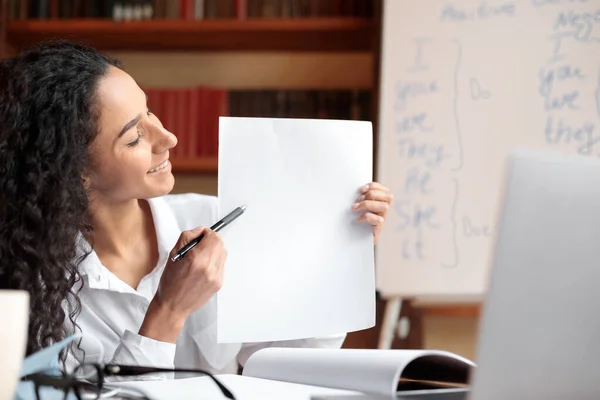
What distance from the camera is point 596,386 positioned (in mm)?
561

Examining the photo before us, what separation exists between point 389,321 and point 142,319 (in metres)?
0.89

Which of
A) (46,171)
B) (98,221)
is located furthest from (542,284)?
(98,221)

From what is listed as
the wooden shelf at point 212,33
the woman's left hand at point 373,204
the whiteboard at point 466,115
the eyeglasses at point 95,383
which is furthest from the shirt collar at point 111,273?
the wooden shelf at point 212,33

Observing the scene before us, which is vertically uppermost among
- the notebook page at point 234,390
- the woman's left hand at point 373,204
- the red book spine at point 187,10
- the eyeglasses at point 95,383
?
the red book spine at point 187,10

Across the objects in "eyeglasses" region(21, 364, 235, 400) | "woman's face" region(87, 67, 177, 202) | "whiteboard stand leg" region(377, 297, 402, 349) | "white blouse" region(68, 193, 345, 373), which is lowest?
"whiteboard stand leg" region(377, 297, 402, 349)

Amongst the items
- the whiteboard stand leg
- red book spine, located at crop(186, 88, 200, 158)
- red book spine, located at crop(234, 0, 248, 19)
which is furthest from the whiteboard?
red book spine, located at crop(186, 88, 200, 158)

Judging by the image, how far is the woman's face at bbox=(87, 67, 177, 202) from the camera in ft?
3.84

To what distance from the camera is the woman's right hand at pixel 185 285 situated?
1.05 metres

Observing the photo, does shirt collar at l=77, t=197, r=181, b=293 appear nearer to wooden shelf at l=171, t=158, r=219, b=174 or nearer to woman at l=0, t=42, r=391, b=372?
woman at l=0, t=42, r=391, b=372

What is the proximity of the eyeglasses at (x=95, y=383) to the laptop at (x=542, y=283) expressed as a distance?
26 centimetres

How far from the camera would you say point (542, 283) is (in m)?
0.52

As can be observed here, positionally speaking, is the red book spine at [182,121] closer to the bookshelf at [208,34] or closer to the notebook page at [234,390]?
the bookshelf at [208,34]

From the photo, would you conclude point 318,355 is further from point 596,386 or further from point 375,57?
point 375,57

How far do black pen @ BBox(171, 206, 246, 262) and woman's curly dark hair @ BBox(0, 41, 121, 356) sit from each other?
15 centimetres
